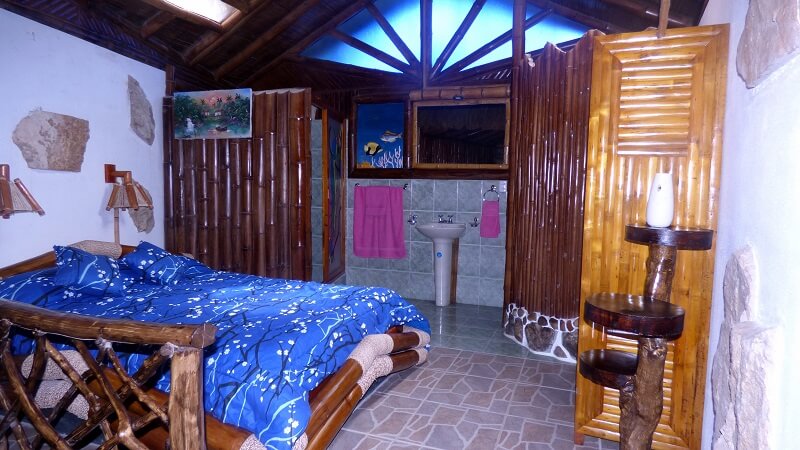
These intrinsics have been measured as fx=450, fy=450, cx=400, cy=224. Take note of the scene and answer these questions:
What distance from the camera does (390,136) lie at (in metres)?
5.64

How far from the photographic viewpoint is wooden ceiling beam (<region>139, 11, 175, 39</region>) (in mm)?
4047

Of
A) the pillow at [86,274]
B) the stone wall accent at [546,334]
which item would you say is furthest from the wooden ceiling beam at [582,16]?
the pillow at [86,274]

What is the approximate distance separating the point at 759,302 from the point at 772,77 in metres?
0.67

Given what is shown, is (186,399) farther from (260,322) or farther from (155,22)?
(155,22)

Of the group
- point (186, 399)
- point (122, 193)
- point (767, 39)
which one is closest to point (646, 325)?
point (767, 39)

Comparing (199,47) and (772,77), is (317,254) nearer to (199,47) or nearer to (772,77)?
(199,47)

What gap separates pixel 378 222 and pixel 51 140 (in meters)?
3.38

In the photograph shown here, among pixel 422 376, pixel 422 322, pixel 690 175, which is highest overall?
pixel 690 175

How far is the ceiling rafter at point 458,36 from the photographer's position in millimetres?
4695

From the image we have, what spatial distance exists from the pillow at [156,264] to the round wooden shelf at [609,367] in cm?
283

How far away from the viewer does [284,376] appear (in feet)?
6.68

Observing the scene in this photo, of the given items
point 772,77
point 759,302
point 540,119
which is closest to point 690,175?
point 772,77

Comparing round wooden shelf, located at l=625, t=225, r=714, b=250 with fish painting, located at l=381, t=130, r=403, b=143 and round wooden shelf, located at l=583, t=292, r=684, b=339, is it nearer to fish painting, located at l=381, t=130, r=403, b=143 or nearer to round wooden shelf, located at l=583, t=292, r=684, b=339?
round wooden shelf, located at l=583, t=292, r=684, b=339

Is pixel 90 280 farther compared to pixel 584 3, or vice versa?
pixel 584 3
